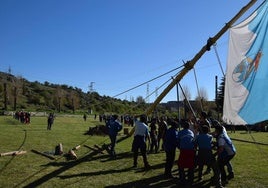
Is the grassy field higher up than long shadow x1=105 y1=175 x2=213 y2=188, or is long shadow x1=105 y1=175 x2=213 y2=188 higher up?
the grassy field

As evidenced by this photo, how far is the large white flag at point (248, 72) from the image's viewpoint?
670 cm

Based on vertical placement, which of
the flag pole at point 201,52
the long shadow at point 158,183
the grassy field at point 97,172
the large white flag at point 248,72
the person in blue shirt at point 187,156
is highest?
the flag pole at point 201,52

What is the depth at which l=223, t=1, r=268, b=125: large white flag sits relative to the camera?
670 cm

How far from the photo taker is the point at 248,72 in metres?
6.98

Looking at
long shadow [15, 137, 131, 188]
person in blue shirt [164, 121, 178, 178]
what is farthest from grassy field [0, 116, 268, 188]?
person in blue shirt [164, 121, 178, 178]

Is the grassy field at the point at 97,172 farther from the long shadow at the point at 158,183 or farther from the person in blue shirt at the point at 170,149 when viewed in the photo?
the person in blue shirt at the point at 170,149

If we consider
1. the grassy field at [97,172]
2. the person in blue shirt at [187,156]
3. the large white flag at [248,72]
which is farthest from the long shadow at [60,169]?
the large white flag at [248,72]

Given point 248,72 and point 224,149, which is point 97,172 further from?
point 248,72

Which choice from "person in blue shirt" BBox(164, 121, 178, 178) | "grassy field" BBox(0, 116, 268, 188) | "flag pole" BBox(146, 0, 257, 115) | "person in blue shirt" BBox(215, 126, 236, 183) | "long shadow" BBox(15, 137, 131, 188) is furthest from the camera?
"person in blue shirt" BBox(164, 121, 178, 178)

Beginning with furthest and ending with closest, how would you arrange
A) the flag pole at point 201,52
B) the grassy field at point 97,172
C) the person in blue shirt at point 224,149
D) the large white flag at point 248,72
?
the grassy field at point 97,172 < the person in blue shirt at point 224,149 < the flag pole at point 201,52 < the large white flag at point 248,72

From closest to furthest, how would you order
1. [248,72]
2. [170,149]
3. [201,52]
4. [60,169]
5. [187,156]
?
[248,72] → [187,156] → [170,149] → [60,169] → [201,52]

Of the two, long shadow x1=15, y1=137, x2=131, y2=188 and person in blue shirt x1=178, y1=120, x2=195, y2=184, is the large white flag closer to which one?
person in blue shirt x1=178, y1=120, x2=195, y2=184

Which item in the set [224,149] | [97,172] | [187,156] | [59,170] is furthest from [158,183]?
[59,170]

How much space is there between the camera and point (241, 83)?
7156 millimetres
